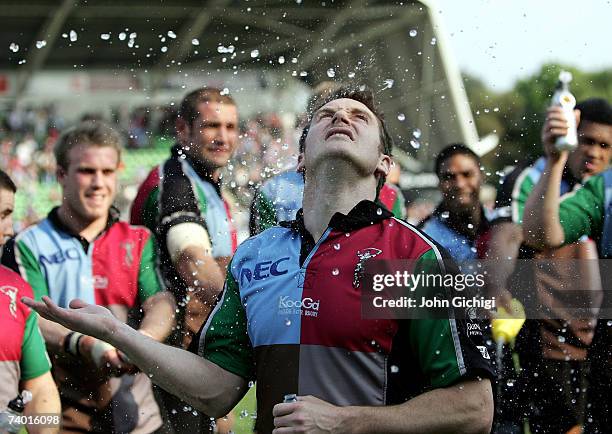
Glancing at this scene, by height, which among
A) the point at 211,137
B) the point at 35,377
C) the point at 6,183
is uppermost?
the point at 211,137

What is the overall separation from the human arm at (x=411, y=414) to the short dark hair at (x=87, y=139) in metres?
2.75

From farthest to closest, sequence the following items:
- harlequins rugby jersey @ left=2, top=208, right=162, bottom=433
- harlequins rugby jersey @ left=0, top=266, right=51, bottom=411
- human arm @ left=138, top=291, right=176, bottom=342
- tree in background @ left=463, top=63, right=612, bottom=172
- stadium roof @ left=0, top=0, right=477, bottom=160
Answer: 1. stadium roof @ left=0, top=0, right=477, bottom=160
2. tree in background @ left=463, top=63, right=612, bottom=172
3. harlequins rugby jersey @ left=2, top=208, right=162, bottom=433
4. human arm @ left=138, top=291, right=176, bottom=342
5. harlequins rugby jersey @ left=0, top=266, right=51, bottom=411

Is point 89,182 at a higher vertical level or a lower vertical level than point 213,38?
lower

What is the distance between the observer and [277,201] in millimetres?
4480

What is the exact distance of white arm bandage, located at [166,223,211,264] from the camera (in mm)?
4699

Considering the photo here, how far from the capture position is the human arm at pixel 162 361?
107 inches

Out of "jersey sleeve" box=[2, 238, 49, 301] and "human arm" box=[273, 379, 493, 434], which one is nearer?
"human arm" box=[273, 379, 493, 434]

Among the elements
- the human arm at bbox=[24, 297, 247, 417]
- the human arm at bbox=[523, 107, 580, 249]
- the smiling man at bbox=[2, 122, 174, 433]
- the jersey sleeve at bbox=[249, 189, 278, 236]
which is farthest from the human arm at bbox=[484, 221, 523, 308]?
the human arm at bbox=[24, 297, 247, 417]

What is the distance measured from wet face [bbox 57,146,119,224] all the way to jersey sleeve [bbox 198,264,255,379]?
1981 millimetres

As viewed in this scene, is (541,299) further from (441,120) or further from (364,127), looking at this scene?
(441,120)

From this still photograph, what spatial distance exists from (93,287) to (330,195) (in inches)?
79.9

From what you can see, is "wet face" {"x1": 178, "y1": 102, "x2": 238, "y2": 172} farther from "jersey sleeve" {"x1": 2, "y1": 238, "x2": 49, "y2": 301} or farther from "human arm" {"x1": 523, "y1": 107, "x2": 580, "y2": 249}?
"human arm" {"x1": 523, "y1": 107, "x2": 580, "y2": 249}

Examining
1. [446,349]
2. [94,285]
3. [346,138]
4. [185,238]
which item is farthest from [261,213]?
[446,349]

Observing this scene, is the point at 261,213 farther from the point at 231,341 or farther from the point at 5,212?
the point at 231,341
